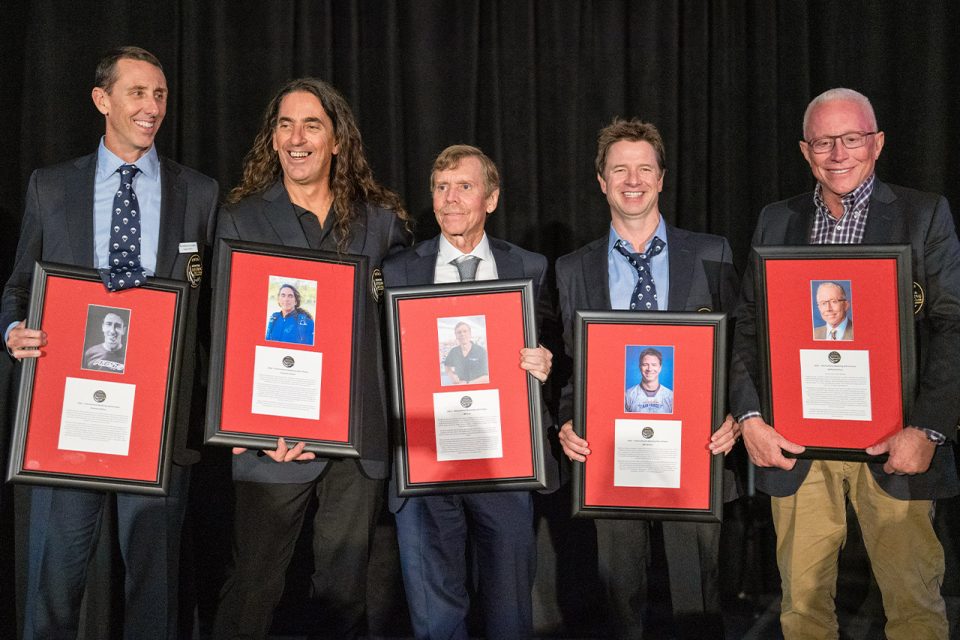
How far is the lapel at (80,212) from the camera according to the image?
2.98 m

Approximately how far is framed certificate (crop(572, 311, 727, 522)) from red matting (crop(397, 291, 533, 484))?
0.18 m

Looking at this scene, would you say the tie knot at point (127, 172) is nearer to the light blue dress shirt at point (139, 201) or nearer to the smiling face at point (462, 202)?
the light blue dress shirt at point (139, 201)

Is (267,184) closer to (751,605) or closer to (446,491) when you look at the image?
(446,491)

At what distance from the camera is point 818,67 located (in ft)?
13.7

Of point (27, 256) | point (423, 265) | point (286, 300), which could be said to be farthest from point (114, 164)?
point (423, 265)

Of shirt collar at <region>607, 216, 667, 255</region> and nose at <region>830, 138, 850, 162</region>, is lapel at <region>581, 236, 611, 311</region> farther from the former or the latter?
nose at <region>830, 138, 850, 162</region>

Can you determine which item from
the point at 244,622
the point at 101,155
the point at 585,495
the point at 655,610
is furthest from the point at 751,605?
the point at 101,155

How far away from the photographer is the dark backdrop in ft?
13.5

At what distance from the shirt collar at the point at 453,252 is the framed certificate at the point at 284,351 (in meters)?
0.36

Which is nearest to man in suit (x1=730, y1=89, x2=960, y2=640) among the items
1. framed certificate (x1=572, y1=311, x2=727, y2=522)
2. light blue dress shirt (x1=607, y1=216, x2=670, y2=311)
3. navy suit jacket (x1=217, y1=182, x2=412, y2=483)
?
framed certificate (x1=572, y1=311, x2=727, y2=522)

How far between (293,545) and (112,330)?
866 millimetres

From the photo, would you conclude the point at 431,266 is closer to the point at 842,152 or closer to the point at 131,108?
the point at 131,108

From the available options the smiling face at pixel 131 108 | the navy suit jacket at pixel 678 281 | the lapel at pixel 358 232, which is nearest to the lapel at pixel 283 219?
the lapel at pixel 358 232

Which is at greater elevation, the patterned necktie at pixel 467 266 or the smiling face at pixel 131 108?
the smiling face at pixel 131 108
